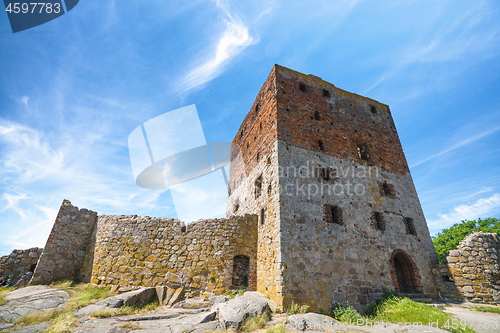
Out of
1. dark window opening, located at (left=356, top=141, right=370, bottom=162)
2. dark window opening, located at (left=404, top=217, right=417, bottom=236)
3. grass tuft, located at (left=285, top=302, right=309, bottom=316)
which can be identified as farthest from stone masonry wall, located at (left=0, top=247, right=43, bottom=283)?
dark window opening, located at (left=404, top=217, right=417, bottom=236)

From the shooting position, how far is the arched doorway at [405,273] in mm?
11711

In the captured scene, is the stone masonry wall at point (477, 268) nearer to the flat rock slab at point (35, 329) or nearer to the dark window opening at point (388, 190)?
the dark window opening at point (388, 190)

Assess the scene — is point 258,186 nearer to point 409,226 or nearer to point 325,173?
point 325,173

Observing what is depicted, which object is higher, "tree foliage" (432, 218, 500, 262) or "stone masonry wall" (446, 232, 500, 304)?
"tree foliage" (432, 218, 500, 262)

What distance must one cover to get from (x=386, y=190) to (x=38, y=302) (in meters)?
17.8

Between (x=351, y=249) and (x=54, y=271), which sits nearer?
(x=351, y=249)

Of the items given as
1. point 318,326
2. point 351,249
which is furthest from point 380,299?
point 318,326

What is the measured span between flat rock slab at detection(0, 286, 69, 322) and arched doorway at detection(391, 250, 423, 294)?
15.1 m

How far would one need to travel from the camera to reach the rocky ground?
276 inches

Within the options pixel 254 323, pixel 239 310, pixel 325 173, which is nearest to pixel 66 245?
pixel 239 310

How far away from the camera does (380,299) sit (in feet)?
33.6

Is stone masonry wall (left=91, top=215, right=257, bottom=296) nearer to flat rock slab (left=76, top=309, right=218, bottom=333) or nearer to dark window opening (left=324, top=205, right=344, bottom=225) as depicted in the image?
flat rock slab (left=76, top=309, right=218, bottom=333)

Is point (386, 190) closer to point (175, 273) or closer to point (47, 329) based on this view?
point (175, 273)

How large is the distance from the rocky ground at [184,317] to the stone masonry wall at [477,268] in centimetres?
188
